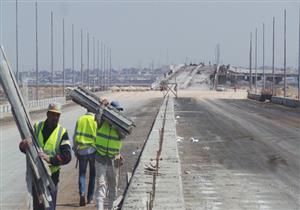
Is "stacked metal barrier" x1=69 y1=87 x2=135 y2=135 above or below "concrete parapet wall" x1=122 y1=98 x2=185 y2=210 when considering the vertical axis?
above

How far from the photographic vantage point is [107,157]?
419 inches

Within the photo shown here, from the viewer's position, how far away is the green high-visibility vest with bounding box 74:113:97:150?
12.1 meters

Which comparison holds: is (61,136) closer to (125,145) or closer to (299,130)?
(125,145)

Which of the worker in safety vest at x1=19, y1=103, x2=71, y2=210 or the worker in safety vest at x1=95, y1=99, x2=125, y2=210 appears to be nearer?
the worker in safety vest at x1=19, y1=103, x2=71, y2=210

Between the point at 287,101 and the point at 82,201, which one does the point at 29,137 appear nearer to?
the point at 82,201

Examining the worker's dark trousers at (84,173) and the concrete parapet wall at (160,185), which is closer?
the concrete parapet wall at (160,185)

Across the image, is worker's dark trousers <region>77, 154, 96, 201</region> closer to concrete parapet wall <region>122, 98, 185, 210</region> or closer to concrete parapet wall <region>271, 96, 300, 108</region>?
concrete parapet wall <region>122, 98, 185, 210</region>

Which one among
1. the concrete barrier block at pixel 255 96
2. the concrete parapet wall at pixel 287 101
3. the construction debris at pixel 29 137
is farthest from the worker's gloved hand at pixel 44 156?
the concrete barrier block at pixel 255 96

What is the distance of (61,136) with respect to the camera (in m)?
8.25

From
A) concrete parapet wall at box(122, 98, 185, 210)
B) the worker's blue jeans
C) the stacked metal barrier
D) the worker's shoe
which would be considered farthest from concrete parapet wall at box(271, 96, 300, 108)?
the stacked metal barrier

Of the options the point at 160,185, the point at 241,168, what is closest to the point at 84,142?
the point at 160,185

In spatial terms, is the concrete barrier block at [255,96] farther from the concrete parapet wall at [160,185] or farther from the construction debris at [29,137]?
the construction debris at [29,137]

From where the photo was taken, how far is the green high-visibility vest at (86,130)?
12055mm

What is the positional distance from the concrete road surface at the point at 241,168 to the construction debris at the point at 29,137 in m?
4.70
